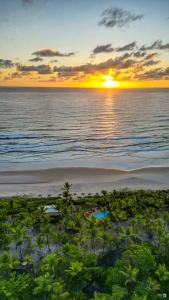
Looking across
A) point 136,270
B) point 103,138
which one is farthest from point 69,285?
point 103,138

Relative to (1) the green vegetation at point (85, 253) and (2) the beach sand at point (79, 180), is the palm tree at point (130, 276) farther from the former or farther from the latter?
(2) the beach sand at point (79, 180)

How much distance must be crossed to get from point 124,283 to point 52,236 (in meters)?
7.86

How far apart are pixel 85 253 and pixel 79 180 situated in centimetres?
2571

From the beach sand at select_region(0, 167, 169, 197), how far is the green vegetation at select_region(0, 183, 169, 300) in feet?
24.8

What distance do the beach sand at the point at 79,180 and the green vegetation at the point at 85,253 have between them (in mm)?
7566

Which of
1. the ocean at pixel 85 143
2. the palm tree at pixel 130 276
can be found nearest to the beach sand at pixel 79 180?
the ocean at pixel 85 143

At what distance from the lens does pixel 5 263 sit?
18359 mm

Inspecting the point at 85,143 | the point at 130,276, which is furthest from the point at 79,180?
the point at 130,276

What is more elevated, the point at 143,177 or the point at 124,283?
the point at 143,177

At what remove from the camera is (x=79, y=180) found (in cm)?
4519

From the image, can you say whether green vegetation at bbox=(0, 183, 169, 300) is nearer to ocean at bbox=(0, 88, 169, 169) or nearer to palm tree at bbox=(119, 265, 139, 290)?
palm tree at bbox=(119, 265, 139, 290)

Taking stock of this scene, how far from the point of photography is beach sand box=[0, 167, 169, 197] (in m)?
41.2

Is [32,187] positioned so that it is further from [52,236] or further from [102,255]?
[102,255]

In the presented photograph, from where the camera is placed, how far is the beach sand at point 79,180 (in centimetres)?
4122
